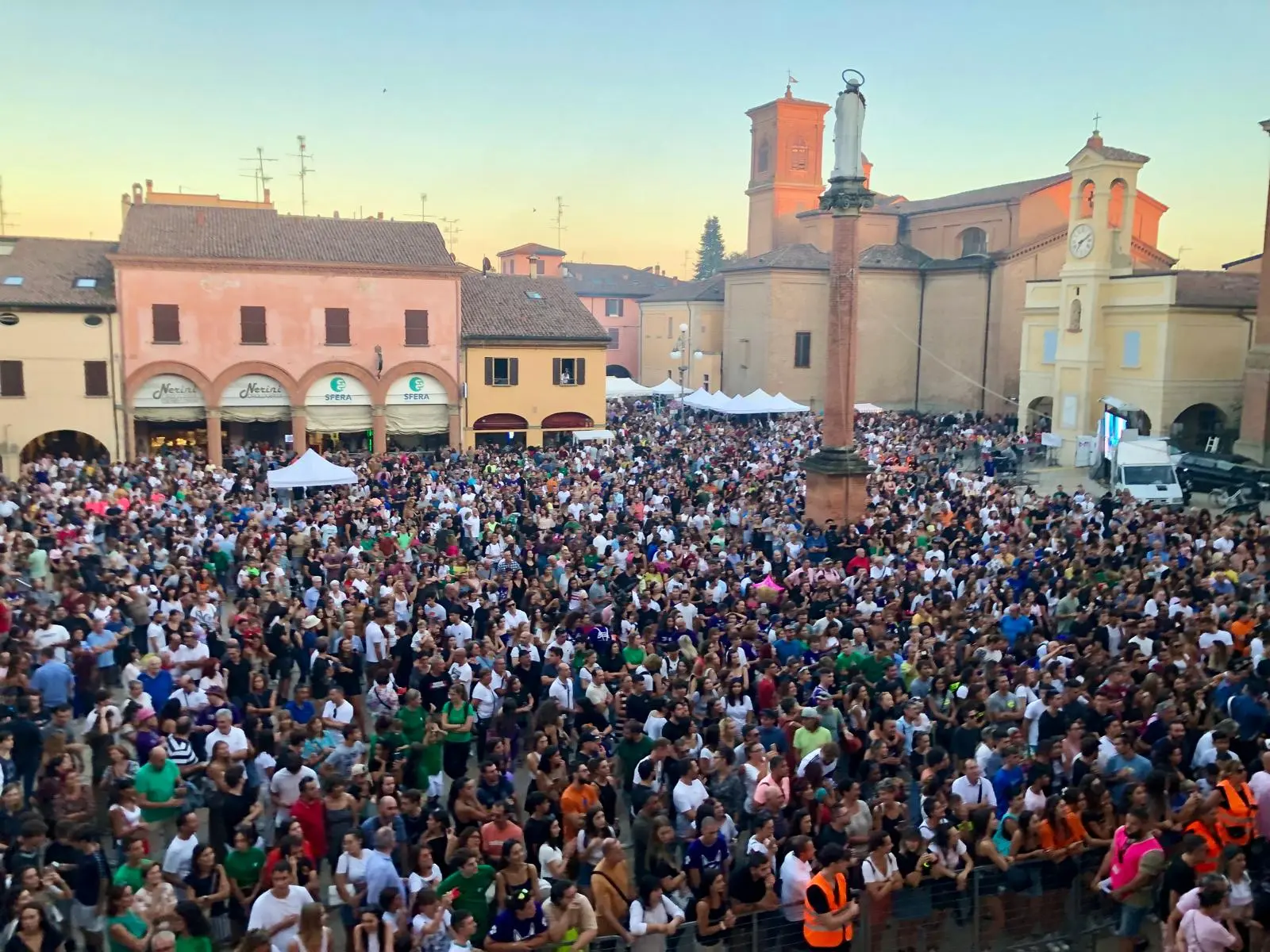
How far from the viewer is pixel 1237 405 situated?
112ft

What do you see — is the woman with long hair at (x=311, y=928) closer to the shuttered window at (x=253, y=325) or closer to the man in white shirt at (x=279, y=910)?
the man in white shirt at (x=279, y=910)

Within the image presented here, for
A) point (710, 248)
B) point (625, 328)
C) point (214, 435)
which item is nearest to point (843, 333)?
point (214, 435)

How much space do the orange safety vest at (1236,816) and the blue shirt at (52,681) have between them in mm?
10201

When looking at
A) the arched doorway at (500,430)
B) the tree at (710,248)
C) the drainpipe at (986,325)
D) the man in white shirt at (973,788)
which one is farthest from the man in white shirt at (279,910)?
the tree at (710,248)

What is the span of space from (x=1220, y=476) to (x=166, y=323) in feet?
95.8

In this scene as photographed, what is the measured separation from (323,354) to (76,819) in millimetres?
27214

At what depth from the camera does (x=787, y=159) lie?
183 ft

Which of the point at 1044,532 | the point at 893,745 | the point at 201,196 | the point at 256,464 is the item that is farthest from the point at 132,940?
the point at 201,196

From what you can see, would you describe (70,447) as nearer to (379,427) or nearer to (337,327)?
(337,327)

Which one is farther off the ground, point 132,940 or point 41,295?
point 41,295

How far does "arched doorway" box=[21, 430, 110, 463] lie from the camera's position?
103 feet

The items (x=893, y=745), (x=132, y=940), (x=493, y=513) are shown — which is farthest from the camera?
(x=493, y=513)

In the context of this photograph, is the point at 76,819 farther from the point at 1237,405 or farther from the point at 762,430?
the point at 1237,405

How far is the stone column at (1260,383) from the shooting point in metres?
30.0
